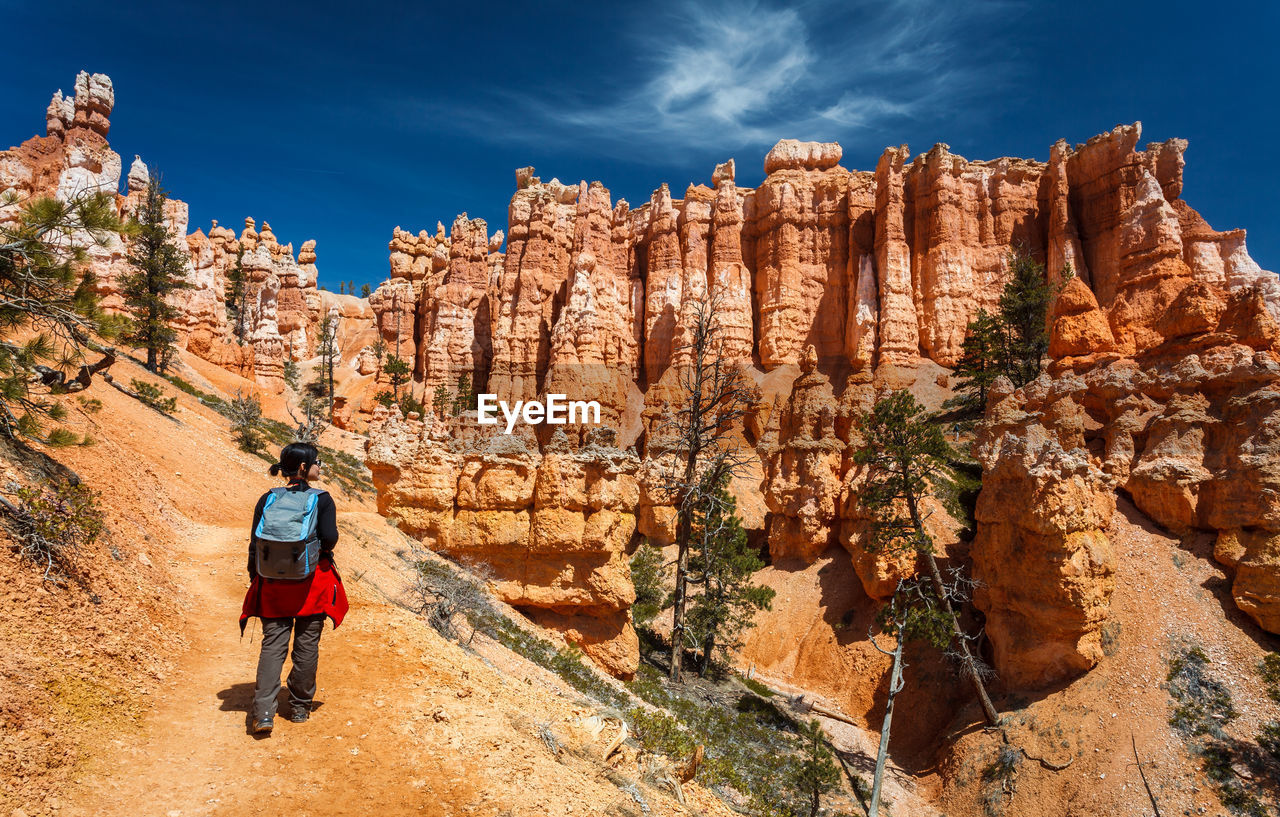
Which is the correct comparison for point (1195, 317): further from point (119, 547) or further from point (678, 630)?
point (119, 547)

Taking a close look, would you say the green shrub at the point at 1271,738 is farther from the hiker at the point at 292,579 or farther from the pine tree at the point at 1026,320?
the pine tree at the point at 1026,320

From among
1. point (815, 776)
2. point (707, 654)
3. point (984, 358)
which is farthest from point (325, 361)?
point (815, 776)

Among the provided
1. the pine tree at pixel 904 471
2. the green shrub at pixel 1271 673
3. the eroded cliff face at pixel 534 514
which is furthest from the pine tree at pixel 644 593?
the green shrub at pixel 1271 673

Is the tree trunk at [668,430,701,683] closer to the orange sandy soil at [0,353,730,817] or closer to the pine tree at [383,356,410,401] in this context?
the orange sandy soil at [0,353,730,817]

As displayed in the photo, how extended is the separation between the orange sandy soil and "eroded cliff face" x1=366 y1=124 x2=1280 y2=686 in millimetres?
7135

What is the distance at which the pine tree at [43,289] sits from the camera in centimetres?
702

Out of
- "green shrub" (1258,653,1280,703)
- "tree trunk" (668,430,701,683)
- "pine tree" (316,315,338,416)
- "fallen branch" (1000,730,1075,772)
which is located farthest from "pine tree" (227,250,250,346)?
"green shrub" (1258,653,1280,703)

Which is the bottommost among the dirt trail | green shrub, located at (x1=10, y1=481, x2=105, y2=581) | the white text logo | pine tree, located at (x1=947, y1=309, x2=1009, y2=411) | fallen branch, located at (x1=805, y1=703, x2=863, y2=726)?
fallen branch, located at (x1=805, y1=703, x2=863, y2=726)

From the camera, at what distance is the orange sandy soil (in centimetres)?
406

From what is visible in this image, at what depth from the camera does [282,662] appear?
16.1 ft

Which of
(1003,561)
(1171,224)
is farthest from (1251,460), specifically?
(1171,224)

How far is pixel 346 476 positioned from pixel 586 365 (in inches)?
818

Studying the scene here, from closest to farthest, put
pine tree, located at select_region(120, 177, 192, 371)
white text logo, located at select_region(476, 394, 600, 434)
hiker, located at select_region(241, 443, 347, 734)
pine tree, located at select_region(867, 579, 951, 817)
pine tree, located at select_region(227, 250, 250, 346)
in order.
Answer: hiker, located at select_region(241, 443, 347, 734) < pine tree, located at select_region(867, 579, 951, 817) < pine tree, located at select_region(120, 177, 192, 371) < white text logo, located at select_region(476, 394, 600, 434) < pine tree, located at select_region(227, 250, 250, 346)

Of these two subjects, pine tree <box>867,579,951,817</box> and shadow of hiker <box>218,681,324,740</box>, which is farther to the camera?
pine tree <box>867,579,951,817</box>
